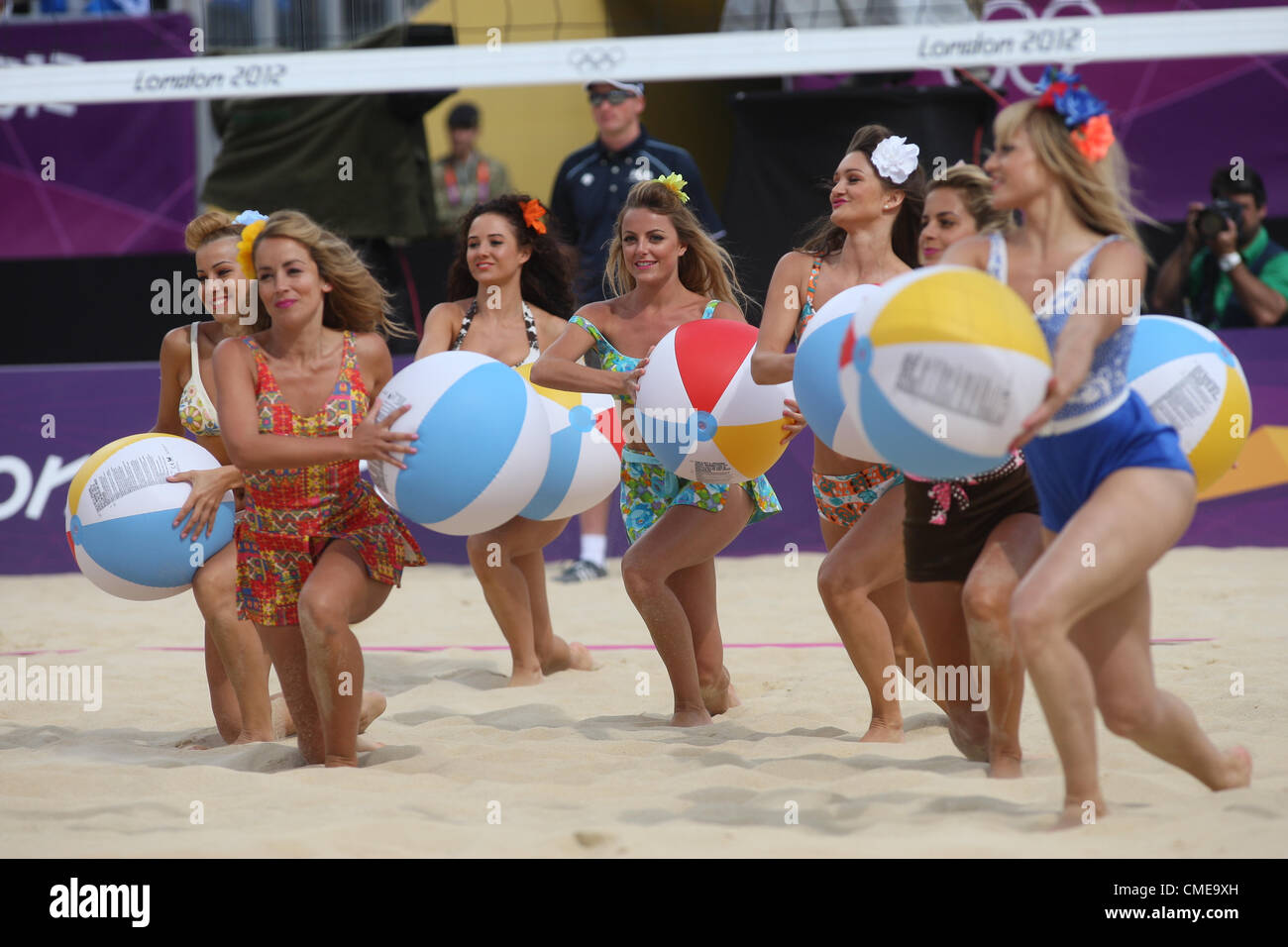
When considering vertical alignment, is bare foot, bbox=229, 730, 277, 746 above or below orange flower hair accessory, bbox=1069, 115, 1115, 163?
below

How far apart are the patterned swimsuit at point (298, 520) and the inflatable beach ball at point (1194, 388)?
1.99 metres

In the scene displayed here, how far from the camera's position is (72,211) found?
10.5m

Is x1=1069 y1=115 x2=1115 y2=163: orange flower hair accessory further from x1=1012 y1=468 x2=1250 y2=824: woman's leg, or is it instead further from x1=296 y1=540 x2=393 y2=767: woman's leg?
x1=296 y1=540 x2=393 y2=767: woman's leg

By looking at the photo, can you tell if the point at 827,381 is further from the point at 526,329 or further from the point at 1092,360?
the point at 526,329

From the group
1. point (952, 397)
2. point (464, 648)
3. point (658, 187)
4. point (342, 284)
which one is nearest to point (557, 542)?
point (464, 648)

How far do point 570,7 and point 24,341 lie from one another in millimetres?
4581

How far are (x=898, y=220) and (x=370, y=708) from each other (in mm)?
2262

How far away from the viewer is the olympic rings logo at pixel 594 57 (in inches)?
324

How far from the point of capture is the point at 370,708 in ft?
14.9

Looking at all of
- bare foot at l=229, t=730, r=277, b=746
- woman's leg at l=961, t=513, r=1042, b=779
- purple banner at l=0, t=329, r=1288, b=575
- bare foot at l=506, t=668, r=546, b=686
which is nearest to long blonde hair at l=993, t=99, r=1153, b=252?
woman's leg at l=961, t=513, r=1042, b=779

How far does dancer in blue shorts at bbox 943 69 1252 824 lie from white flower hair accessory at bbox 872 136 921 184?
41.7 inches

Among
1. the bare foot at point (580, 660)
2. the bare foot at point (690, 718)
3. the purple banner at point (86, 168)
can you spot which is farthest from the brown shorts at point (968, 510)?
the purple banner at point (86, 168)

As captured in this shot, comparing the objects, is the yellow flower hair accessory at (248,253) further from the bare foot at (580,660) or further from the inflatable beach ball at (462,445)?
the bare foot at (580,660)

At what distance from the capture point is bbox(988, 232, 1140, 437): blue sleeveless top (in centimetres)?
299
